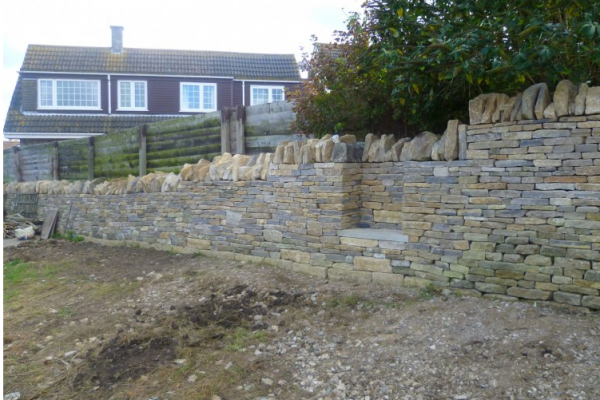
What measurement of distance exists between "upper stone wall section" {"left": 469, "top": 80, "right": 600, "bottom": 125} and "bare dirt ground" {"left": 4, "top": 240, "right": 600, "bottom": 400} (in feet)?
5.74

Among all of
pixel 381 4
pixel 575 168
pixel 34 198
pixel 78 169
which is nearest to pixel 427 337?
pixel 575 168

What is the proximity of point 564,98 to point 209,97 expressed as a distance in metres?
15.7

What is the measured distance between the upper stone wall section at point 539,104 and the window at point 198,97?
14677mm

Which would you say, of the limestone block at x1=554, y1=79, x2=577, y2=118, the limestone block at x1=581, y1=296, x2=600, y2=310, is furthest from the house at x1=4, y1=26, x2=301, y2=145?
the limestone block at x1=581, y1=296, x2=600, y2=310

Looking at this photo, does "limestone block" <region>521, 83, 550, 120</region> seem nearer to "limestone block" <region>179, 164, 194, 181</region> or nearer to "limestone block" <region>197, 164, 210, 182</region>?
"limestone block" <region>197, 164, 210, 182</region>

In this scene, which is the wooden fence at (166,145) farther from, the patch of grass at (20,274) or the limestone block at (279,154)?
the patch of grass at (20,274)

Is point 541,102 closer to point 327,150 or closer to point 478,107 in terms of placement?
point 478,107

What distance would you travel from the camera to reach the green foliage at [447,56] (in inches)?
170

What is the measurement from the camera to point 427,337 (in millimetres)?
4078

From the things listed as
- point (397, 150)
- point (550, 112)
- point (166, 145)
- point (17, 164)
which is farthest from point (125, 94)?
point (550, 112)

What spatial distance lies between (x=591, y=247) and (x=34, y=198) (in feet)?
43.4

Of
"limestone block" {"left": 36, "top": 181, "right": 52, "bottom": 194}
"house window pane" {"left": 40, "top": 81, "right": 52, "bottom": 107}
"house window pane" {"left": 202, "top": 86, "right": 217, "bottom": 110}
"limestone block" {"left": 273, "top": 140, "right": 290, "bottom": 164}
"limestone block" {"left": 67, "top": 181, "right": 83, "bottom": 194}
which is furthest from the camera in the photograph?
"house window pane" {"left": 202, "top": 86, "right": 217, "bottom": 110}

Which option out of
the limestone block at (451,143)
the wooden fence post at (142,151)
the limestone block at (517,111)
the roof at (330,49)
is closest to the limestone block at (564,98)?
the limestone block at (517,111)

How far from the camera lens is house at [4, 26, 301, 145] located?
1691cm
